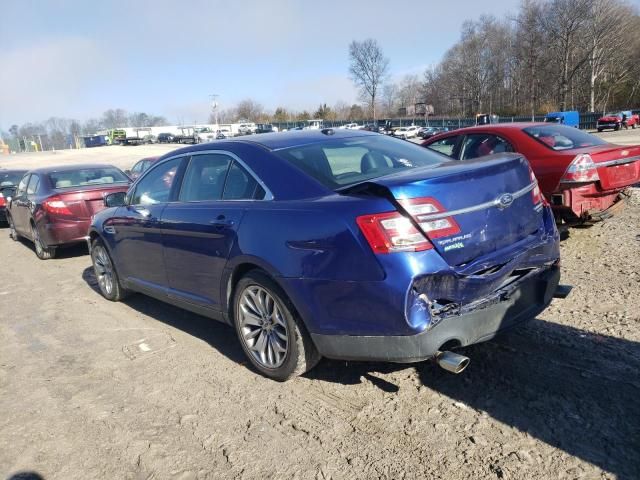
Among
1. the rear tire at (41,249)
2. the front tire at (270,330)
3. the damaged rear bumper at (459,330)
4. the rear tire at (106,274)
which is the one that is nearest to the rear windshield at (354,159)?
the front tire at (270,330)

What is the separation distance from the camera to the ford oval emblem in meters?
3.08

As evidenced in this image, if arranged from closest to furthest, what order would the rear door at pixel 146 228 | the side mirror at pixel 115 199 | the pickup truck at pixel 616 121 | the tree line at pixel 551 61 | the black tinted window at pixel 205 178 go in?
the black tinted window at pixel 205 178, the rear door at pixel 146 228, the side mirror at pixel 115 199, the pickup truck at pixel 616 121, the tree line at pixel 551 61

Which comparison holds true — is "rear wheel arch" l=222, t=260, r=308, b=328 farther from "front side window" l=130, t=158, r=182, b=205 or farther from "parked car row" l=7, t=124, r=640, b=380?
"front side window" l=130, t=158, r=182, b=205

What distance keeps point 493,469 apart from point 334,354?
3.42 ft

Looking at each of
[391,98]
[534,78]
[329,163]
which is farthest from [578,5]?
[329,163]

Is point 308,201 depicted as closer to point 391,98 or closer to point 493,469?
point 493,469

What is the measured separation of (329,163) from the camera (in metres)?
3.55

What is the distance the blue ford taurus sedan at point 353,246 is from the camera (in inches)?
109

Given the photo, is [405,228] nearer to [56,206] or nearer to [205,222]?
[205,222]

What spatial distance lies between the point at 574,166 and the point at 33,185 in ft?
28.1

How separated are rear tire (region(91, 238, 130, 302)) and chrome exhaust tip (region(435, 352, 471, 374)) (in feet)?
13.0

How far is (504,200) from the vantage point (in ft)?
10.2

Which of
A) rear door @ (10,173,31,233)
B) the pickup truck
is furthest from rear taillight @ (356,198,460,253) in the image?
the pickup truck

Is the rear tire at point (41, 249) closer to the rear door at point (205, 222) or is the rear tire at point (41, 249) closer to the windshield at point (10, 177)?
the rear door at point (205, 222)
